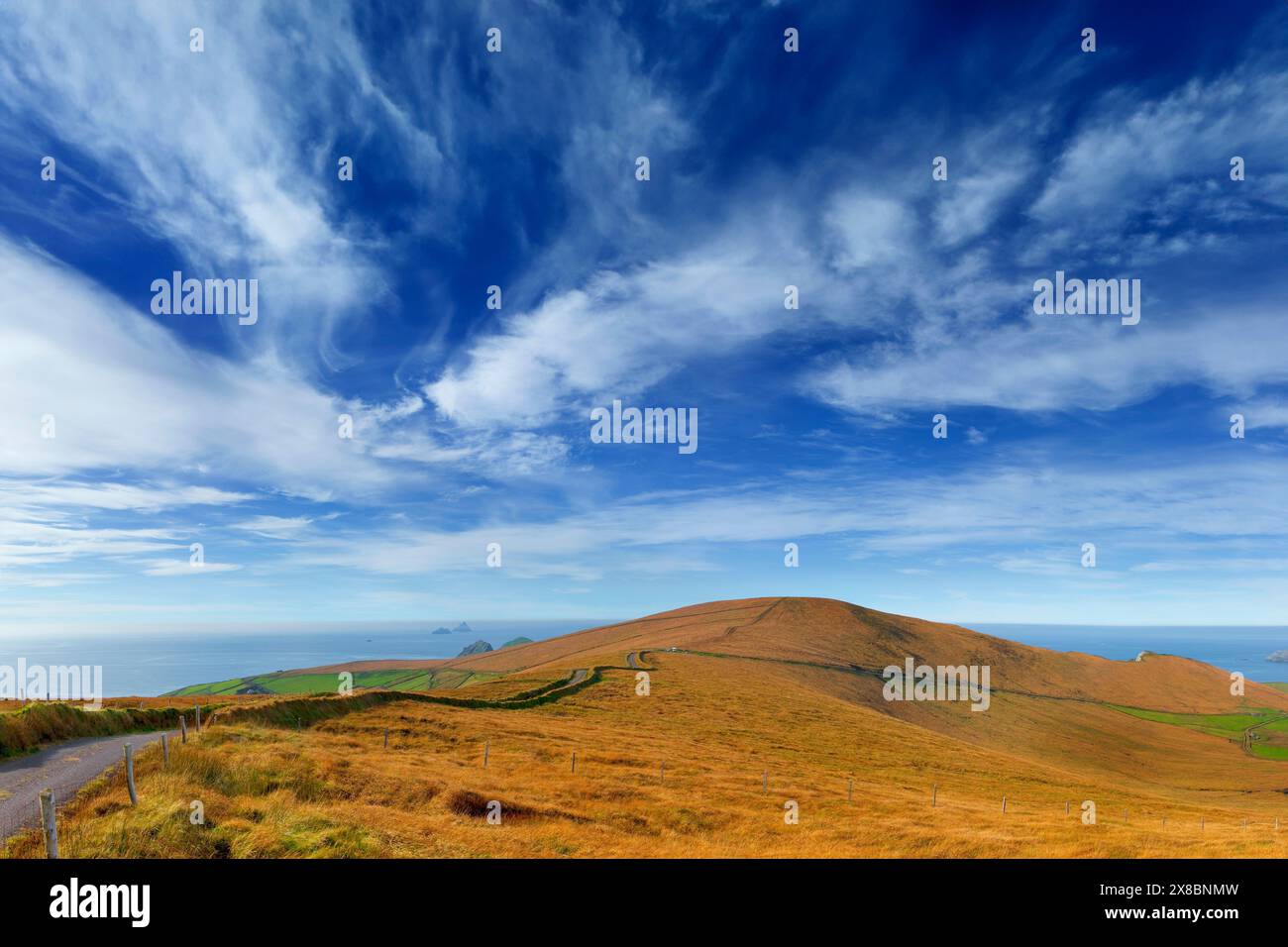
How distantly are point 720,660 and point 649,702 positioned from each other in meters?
32.8

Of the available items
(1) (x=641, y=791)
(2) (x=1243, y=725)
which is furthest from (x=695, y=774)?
(2) (x=1243, y=725)

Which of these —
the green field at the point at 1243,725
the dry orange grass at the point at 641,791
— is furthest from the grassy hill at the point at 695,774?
the green field at the point at 1243,725

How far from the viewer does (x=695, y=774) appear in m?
37.8

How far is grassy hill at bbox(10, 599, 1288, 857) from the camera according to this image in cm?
1794

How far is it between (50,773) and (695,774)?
99.9 ft

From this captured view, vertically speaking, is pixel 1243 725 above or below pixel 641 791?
below

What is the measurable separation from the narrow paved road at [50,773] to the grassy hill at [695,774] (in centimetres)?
105

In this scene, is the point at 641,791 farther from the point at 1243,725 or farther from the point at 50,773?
the point at 1243,725

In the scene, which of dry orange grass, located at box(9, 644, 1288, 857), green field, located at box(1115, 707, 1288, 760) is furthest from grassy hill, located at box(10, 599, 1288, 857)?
green field, located at box(1115, 707, 1288, 760)

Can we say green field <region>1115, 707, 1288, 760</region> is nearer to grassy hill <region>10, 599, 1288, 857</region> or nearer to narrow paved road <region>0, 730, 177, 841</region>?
grassy hill <region>10, 599, 1288, 857</region>

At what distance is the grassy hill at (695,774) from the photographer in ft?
58.9

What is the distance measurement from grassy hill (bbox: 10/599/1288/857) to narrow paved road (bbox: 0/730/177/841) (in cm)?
105

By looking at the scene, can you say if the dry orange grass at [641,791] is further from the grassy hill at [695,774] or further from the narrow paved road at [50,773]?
the narrow paved road at [50,773]
